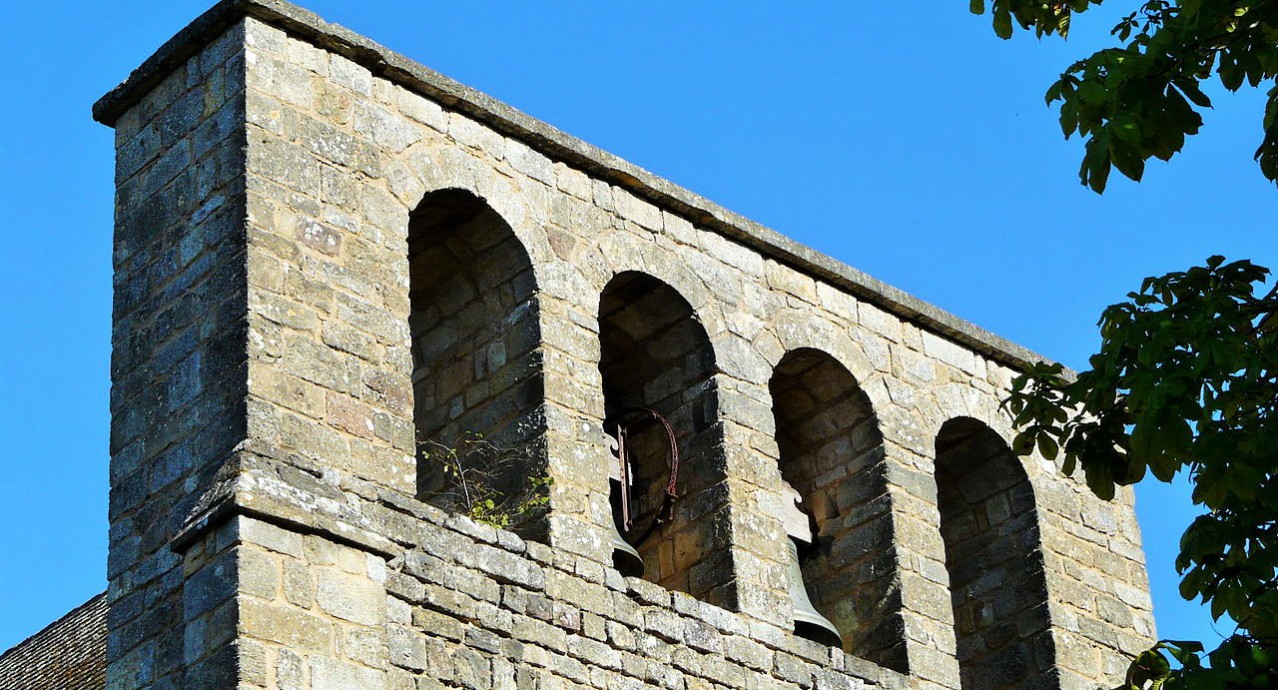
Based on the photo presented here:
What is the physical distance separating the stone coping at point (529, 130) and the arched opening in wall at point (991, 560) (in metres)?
0.56

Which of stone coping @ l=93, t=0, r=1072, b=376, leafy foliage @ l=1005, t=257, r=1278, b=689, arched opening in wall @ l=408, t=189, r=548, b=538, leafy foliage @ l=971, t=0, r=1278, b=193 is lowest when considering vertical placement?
leafy foliage @ l=1005, t=257, r=1278, b=689

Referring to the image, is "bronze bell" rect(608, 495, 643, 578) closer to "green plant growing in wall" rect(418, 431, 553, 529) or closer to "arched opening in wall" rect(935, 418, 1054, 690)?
"green plant growing in wall" rect(418, 431, 553, 529)

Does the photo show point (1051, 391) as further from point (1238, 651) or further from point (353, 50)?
point (353, 50)

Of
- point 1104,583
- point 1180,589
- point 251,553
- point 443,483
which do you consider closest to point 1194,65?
point 1180,589

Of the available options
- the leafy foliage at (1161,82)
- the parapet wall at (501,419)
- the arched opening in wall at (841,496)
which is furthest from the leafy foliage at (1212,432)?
the arched opening in wall at (841,496)

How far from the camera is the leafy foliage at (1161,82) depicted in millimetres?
7418

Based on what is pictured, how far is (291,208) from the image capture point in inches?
391

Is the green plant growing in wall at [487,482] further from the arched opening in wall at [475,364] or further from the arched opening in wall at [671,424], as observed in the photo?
the arched opening in wall at [671,424]

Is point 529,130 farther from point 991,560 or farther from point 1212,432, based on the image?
point 1212,432

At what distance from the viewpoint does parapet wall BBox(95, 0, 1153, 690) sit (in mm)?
9320

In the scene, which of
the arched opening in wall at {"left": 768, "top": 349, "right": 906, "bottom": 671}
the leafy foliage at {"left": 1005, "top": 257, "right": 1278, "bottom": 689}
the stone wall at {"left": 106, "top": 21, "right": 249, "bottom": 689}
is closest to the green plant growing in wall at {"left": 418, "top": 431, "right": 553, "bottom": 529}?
the stone wall at {"left": 106, "top": 21, "right": 249, "bottom": 689}

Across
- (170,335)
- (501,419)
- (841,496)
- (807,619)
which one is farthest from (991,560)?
(170,335)

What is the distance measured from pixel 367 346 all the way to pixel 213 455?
838 mm

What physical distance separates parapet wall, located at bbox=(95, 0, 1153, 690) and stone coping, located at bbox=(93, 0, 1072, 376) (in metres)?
0.02
